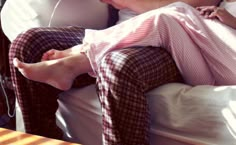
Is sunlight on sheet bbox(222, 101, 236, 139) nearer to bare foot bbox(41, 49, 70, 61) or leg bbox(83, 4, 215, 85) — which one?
leg bbox(83, 4, 215, 85)

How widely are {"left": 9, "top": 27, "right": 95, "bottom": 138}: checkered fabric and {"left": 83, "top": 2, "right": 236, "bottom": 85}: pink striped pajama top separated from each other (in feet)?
0.46

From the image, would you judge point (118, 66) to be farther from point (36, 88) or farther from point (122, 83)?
point (36, 88)

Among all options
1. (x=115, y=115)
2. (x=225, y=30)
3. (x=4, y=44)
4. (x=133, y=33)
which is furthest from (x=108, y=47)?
(x=4, y=44)

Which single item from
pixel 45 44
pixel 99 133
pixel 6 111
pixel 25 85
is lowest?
pixel 6 111

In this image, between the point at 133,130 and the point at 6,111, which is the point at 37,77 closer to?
the point at 133,130

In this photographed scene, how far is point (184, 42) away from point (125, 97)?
0.82ft

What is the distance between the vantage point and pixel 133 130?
1.18 metres

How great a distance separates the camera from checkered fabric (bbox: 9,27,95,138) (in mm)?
1382

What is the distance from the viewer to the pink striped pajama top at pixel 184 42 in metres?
1.27

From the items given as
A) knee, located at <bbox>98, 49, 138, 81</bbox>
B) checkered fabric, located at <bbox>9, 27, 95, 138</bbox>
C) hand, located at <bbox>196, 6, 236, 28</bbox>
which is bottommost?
checkered fabric, located at <bbox>9, 27, 95, 138</bbox>

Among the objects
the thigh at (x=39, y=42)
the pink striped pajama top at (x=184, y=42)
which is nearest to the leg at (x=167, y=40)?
the pink striped pajama top at (x=184, y=42)

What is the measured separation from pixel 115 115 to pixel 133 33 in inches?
9.3

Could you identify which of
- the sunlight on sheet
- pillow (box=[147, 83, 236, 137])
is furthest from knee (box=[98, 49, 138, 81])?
the sunlight on sheet

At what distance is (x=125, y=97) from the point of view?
1172mm
